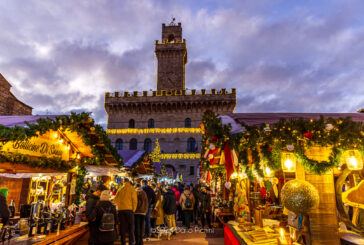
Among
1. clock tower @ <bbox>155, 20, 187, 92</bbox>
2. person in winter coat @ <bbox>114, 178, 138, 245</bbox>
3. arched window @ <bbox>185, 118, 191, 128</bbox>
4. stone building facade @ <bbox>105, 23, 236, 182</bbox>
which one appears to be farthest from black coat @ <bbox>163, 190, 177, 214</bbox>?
clock tower @ <bbox>155, 20, 187, 92</bbox>

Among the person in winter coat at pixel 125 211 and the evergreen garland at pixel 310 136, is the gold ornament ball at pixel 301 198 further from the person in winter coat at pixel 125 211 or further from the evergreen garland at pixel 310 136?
the person in winter coat at pixel 125 211

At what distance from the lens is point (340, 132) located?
327cm

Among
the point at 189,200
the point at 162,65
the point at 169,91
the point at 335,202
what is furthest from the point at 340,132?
the point at 162,65

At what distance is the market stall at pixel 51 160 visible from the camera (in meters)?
3.84

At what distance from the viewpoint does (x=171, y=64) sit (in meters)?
29.6

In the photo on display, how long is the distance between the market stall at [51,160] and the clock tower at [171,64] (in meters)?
22.6

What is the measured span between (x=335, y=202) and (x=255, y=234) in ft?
4.66

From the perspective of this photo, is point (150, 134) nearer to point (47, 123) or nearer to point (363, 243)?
point (47, 123)

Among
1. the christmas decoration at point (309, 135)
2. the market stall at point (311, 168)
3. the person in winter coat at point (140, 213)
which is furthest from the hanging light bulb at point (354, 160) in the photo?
the person in winter coat at point (140, 213)

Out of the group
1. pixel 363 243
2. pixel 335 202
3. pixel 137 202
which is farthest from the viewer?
pixel 137 202

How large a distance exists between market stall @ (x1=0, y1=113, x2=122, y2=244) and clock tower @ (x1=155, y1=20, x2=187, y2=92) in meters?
22.6

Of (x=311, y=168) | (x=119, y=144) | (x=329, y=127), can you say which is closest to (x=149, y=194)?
(x=311, y=168)

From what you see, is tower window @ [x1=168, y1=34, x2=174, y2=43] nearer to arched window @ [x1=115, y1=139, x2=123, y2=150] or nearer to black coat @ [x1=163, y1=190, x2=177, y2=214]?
arched window @ [x1=115, y1=139, x2=123, y2=150]

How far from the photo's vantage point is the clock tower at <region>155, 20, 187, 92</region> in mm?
29031
